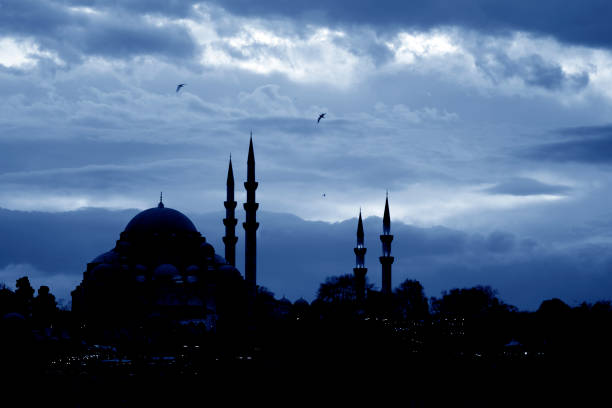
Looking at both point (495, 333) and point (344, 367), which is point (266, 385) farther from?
point (495, 333)

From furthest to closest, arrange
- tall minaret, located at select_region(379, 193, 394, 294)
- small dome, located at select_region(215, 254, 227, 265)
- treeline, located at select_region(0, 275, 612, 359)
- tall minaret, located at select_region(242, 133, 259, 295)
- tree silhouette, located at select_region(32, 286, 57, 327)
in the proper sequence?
small dome, located at select_region(215, 254, 227, 265) < tall minaret, located at select_region(379, 193, 394, 294) < tall minaret, located at select_region(242, 133, 259, 295) < tree silhouette, located at select_region(32, 286, 57, 327) < treeline, located at select_region(0, 275, 612, 359)

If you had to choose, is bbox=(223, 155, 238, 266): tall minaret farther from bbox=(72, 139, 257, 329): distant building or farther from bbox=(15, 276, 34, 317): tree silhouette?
bbox=(15, 276, 34, 317): tree silhouette

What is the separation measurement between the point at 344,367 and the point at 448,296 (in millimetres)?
65347

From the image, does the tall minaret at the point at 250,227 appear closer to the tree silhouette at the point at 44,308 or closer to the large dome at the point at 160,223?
the large dome at the point at 160,223

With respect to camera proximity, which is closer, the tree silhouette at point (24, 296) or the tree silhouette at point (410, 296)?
the tree silhouette at point (24, 296)

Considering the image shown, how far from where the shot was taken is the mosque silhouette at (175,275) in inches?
2707

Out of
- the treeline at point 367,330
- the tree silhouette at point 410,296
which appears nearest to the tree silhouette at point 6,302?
the treeline at point 367,330

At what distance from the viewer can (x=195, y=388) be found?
134ft

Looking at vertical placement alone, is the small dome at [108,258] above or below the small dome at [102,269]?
above

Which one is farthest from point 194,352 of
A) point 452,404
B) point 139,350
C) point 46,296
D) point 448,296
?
point 448,296

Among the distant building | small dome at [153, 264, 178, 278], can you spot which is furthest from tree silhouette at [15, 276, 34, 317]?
small dome at [153, 264, 178, 278]

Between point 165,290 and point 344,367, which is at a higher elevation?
point 165,290

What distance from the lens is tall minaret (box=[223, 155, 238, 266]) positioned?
73000 millimetres

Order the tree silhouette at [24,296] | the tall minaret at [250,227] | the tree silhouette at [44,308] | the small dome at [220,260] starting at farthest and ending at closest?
the small dome at [220,260] → the tall minaret at [250,227] → the tree silhouette at [44,308] → the tree silhouette at [24,296]
